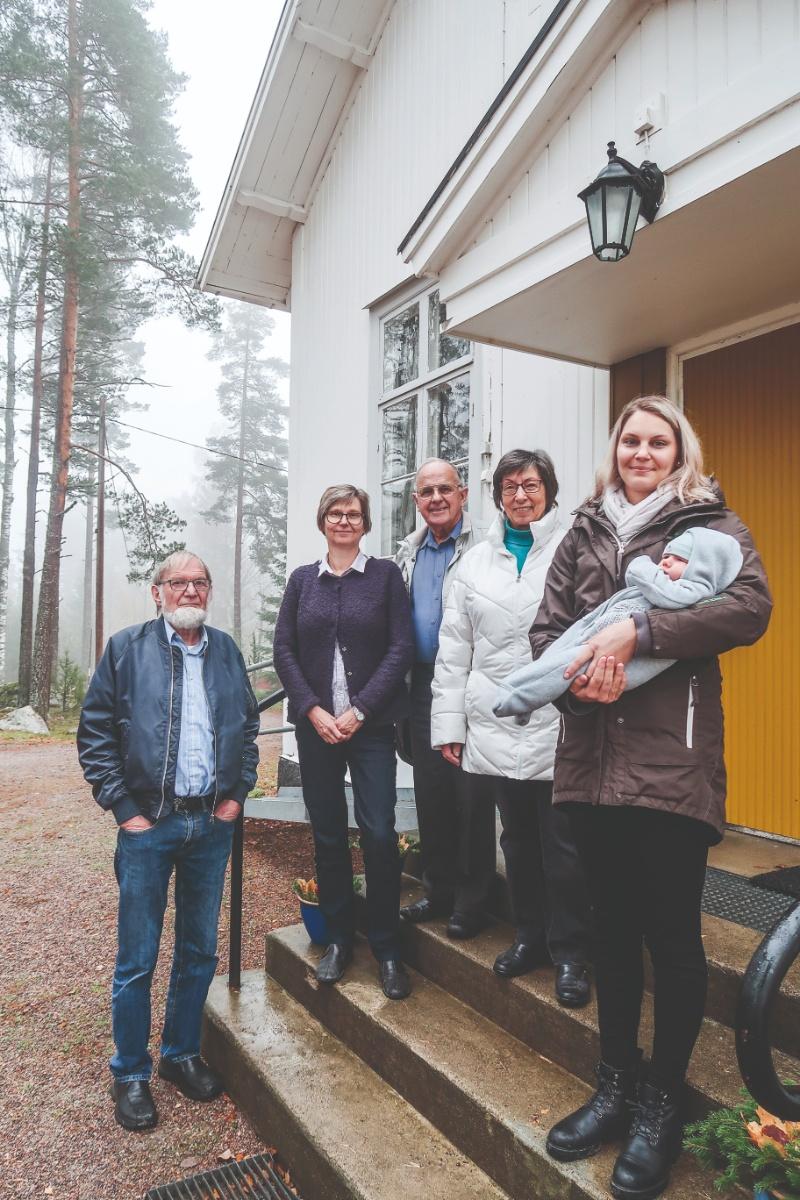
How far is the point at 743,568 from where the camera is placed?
6.19 feet

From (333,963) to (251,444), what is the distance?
33061mm

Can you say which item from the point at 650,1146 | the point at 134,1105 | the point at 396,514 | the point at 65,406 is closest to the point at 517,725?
the point at 650,1146

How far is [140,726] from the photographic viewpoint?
9.08 ft

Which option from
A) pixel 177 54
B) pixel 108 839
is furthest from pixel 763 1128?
pixel 177 54

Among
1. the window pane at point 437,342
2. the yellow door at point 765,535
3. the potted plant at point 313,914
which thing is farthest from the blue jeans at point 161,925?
the window pane at point 437,342

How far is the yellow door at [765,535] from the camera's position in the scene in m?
3.41

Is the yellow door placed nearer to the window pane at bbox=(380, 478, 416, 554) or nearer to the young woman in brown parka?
the young woman in brown parka

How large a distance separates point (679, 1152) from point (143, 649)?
7.16 feet

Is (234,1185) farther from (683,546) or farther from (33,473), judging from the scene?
(33,473)

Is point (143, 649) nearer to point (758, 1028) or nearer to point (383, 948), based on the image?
point (383, 948)

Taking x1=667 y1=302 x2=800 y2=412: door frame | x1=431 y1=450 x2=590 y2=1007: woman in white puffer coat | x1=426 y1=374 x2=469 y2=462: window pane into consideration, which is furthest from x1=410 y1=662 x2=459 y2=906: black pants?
x1=426 y1=374 x2=469 y2=462: window pane

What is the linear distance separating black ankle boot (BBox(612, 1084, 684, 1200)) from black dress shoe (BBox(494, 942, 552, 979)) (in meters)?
0.75

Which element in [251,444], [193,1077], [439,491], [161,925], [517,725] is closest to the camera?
[517,725]

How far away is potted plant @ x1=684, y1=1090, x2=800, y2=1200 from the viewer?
163 cm
